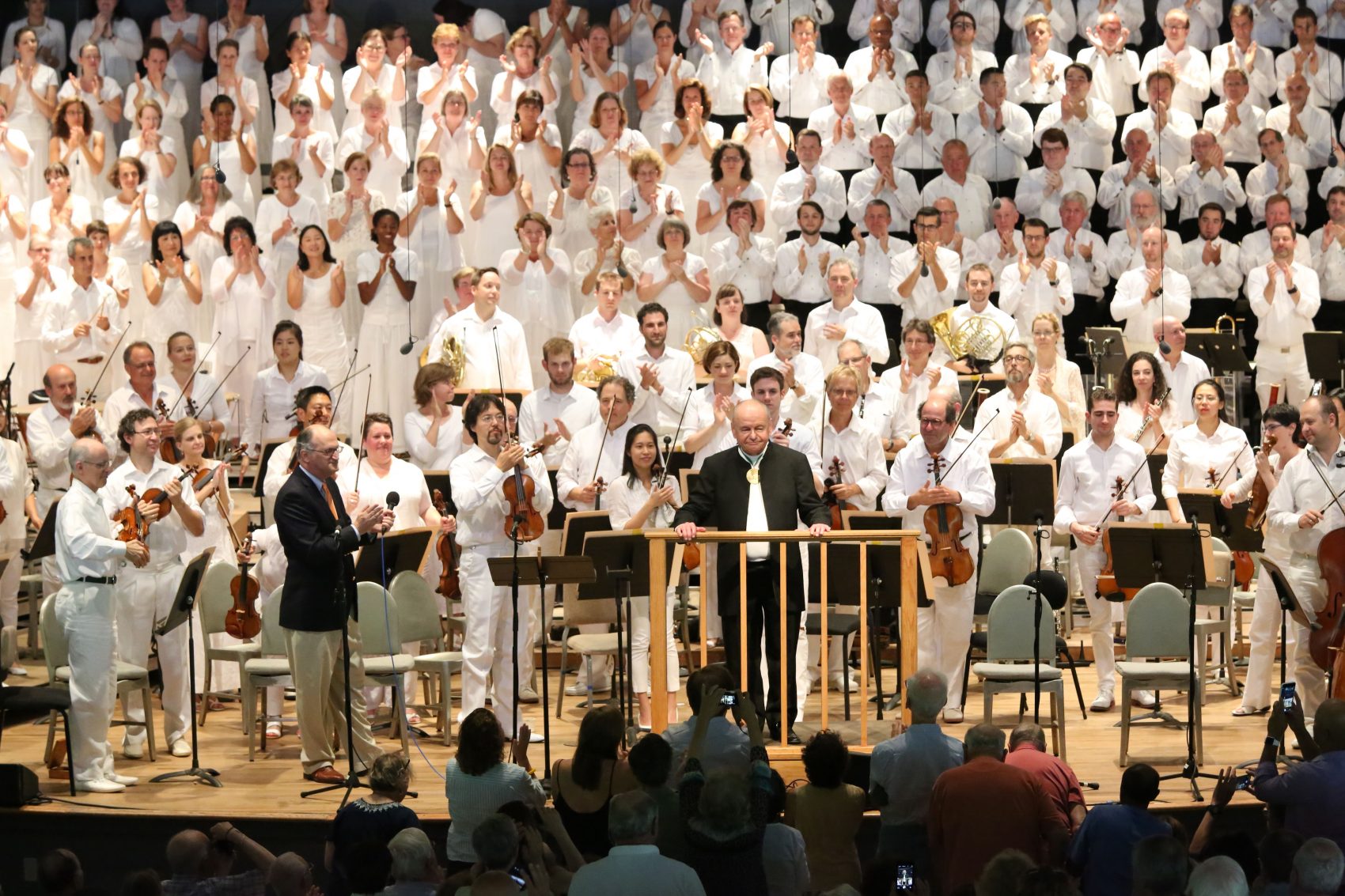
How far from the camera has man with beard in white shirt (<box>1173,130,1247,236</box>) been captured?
41.3 ft

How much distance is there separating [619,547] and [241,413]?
190 inches

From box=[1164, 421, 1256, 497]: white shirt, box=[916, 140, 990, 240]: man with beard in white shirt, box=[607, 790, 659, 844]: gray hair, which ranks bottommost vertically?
box=[607, 790, 659, 844]: gray hair

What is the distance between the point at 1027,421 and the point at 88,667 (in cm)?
516

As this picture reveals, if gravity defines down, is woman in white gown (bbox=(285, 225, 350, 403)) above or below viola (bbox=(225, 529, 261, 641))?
above

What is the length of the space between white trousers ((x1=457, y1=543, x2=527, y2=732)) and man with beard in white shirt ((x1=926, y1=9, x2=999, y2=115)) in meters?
6.42

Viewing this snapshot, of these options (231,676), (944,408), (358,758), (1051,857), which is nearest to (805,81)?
(944,408)

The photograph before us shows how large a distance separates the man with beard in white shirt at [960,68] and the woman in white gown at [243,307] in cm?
485

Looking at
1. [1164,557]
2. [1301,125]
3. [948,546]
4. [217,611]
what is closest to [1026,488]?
[948,546]

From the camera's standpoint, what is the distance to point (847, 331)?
10930 millimetres

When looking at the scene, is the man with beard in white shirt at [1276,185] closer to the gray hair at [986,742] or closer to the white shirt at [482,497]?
the white shirt at [482,497]

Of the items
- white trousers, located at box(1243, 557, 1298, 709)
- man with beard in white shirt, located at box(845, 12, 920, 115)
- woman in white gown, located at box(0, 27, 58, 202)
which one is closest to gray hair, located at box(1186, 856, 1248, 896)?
white trousers, located at box(1243, 557, 1298, 709)

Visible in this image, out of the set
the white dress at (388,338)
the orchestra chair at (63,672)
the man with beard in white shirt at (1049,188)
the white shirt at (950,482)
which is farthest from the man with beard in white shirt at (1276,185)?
the orchestra chair at (63,672)

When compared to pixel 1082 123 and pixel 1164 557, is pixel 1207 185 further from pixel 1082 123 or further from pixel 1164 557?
pixel 1164 557

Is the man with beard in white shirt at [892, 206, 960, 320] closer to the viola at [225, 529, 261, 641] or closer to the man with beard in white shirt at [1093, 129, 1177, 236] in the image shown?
the man with beard in white shirt at [1093, 129, 1177, 236]
